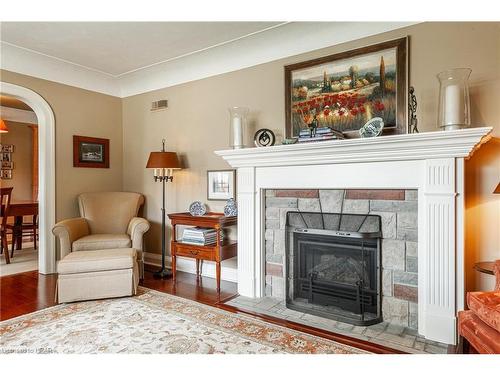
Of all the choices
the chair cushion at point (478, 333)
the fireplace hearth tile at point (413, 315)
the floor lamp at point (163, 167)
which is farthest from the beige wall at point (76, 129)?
the chair cushion at point (478, 333)

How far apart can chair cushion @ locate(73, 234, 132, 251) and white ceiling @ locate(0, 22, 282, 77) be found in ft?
6.73

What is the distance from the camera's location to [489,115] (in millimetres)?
2328

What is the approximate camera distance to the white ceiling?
2.98 metres

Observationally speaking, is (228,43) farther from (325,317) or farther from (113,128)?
(325,317)

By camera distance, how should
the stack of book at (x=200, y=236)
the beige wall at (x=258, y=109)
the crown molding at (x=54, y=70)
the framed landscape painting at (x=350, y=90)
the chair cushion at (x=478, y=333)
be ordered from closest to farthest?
1. the chair cushion at (x=478, y=333)
2. the beige wall at (x=258, y=109)
3. the framed landscape painting at (x=350, y=90)
4. the stack of book at (x=200, y=236)
5. the crown molding at (x=54, y=70)

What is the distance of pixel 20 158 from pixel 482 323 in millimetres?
7486

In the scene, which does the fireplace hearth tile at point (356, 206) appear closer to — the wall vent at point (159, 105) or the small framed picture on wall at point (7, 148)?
the wall vent at point (159, 105)

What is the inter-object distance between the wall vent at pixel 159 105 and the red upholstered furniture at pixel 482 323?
3.70 meters

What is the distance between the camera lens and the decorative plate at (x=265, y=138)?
10.6 ft

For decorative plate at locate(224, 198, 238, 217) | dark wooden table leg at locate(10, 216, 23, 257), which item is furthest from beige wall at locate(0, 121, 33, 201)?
decorative plate at locate(224, 198, 238, 217)

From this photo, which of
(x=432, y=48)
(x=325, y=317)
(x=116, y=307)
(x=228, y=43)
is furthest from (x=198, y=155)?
(x=432, y=48)

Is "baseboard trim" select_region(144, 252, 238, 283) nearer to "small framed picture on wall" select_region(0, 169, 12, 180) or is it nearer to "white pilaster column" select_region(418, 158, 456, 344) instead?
"white pilaster column" select_region(418, 158, 456, 344)

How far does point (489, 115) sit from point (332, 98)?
1198 mm

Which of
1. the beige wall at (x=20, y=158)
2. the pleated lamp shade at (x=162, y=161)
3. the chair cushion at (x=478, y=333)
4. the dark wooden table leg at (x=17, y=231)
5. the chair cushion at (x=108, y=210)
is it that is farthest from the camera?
the beige wall at (x=20, y=158)
